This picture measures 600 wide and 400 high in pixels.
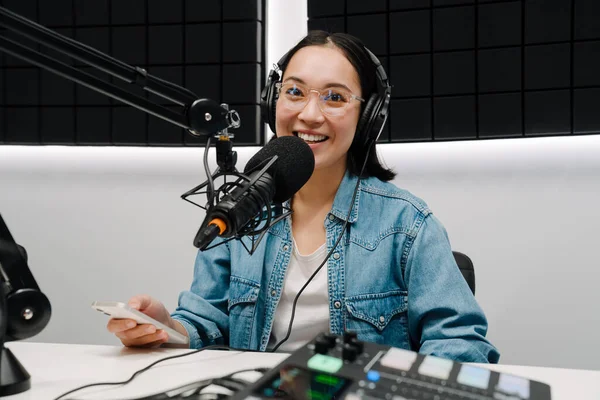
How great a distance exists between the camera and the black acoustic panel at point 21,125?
2.15 metres

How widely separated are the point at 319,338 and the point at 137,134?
5.49 feet

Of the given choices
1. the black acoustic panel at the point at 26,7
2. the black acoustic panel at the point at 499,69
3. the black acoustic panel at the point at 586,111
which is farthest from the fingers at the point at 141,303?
the black acoustic panel at the point at 26,7

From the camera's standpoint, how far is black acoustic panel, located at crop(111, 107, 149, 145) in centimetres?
205

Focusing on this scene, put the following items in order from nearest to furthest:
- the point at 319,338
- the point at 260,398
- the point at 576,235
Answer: the point at 260,398, the point at 319,338, the point at 576,235

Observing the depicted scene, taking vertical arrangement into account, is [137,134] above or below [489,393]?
above

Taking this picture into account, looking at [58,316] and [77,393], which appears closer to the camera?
[77,393]

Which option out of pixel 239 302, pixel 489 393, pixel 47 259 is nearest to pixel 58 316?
pixel 47 259

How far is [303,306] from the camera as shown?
1.05m

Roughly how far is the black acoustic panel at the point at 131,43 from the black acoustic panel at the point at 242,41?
0.35 m

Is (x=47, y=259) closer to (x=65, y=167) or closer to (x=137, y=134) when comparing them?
(x=65, y=167)

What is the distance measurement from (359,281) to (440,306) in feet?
0.57

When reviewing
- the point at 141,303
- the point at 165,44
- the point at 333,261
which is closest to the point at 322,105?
the point at 333,261

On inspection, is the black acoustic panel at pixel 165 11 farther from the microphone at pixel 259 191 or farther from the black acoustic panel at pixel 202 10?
the microphone at pixel 259 191

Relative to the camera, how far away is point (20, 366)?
62 centimetres
